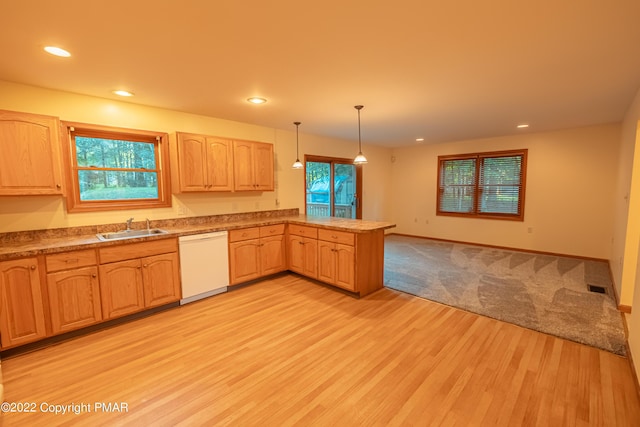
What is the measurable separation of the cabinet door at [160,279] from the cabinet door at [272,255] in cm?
115

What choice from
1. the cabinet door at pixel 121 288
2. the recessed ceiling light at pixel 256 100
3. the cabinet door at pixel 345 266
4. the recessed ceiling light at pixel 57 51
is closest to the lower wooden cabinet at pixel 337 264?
the cabinet door at pixel 345 266

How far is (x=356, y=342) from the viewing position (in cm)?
254

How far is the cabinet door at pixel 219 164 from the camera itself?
3742mm

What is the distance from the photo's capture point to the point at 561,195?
5.21m

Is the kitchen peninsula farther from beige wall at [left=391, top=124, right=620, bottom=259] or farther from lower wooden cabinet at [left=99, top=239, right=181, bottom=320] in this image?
beige wall at [left=391, top=124, right=620, bottom=259]

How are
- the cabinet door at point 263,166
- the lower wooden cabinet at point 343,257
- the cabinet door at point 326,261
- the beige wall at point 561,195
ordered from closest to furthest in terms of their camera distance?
the lower wooden cabinet at point 343,257
the cabinet door at point 326,261
the cabinet door at point 263,166
the beige wall at point 561,195

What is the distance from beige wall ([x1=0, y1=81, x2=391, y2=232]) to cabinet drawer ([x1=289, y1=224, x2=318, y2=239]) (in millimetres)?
769

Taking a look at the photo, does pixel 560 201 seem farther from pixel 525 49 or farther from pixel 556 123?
pixel 525 49

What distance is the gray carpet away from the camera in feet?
9.10

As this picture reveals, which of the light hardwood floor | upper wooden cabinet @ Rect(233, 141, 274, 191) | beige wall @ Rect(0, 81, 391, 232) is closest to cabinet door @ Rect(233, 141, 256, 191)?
upper wooden cabinet @ Rect(233, 141, 274, 191)

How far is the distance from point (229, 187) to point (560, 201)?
588cm

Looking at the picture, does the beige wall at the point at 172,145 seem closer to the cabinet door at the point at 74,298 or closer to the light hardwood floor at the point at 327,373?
the cabinet door at the point at 74,298

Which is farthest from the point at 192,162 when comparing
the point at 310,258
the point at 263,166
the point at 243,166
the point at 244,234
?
the point at 310,258

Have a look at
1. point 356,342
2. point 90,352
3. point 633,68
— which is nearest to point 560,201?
point 633,68
